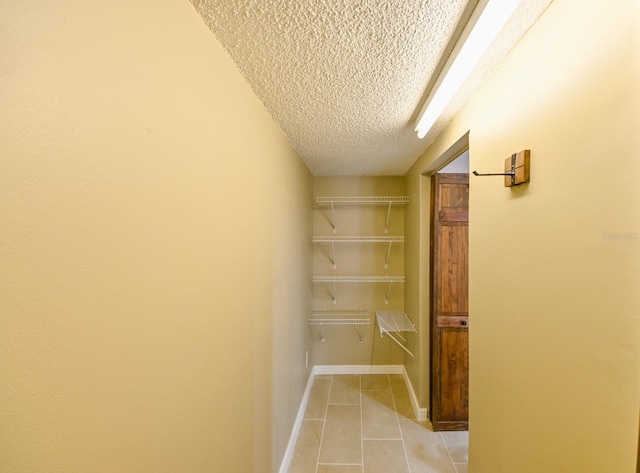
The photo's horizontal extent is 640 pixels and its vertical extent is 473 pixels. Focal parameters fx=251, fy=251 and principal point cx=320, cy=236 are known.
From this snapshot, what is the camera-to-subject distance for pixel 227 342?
40.4 inches

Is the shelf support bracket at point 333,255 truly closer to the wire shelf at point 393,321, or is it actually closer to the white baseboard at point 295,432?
A: the wire shelf at point 393,321

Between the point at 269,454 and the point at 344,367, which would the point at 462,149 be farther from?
the point at 344,367

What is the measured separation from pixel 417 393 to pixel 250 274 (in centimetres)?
218

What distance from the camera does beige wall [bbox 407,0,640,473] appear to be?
586 millimetres

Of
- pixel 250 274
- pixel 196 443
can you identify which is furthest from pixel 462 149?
pixel 196 443

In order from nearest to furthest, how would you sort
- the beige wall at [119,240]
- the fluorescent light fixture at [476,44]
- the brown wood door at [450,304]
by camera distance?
the beige wall at [119,240]
the fluorescent light fixture at [476,44]
the brown wood door at [450,304]

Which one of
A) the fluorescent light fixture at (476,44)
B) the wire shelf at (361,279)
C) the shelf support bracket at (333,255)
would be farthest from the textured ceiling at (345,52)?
the wire shelf at (361,279)

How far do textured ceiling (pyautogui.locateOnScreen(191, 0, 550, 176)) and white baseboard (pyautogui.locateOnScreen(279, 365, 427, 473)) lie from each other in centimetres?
237

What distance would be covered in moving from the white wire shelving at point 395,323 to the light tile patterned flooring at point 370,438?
0.58m

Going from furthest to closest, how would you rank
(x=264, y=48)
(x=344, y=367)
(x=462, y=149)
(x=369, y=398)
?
(x=344, y=367) → (x=369, y=398) → (x=462, y=149) → (x=264, y=48)

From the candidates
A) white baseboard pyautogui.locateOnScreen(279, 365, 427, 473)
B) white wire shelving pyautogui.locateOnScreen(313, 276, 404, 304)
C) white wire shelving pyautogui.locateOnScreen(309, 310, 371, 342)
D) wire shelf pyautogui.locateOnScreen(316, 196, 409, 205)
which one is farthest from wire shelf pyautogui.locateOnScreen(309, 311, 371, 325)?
wire shelf pyautogui.locateOnScreen(316, 196, 409, 205)

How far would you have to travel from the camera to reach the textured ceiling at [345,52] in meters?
Result: 0.79

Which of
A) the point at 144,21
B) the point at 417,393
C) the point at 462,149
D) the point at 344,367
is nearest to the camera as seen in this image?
the point at 144,21

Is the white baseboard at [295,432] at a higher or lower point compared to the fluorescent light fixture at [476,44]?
lower
